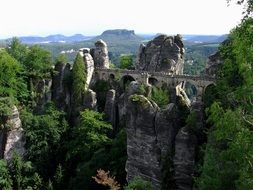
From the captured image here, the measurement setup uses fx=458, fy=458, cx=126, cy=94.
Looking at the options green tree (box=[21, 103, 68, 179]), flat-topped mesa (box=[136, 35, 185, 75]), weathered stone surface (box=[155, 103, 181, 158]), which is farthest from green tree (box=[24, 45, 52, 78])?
weathered stone surface (box=[155, 103, 181, 158])

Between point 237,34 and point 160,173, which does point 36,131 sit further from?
point 237,34

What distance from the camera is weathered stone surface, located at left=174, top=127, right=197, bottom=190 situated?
35.6 metres

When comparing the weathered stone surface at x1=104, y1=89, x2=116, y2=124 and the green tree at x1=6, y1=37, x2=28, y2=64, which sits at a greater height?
the green tree at x1=6, y1=37, x2=28, y2=64

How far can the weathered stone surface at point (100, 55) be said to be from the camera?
6119 cm

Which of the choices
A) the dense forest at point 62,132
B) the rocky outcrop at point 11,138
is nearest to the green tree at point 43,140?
the dense forest at point 62,132

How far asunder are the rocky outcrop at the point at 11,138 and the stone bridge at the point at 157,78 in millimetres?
13470

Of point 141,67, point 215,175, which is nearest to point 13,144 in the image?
point 141,67

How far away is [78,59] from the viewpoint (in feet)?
188

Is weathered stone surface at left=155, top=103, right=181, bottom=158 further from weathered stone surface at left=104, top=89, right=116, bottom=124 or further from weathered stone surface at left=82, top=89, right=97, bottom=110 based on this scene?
weathered stone surface at left=82, top=89, right=97, bottom=110

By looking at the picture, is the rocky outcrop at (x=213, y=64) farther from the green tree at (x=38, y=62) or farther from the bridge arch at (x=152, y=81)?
the green tree at (x=38, y=62)

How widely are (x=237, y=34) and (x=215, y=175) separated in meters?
9.80

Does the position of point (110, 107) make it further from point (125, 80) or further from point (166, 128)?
point (166, 128)

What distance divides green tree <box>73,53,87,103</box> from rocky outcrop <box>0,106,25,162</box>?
27.3ft

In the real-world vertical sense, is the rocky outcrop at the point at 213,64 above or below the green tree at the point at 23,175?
above
